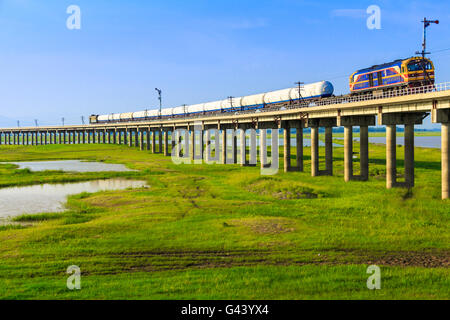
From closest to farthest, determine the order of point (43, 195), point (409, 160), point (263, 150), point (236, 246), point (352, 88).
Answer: point (236, 246), point (409, 160), point (43, 195), point (352, 88), point (263, 150)

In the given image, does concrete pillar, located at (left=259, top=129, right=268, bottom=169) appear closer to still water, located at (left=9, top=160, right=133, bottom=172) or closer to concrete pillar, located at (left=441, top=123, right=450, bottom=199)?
still water, located at (left=9, top=160, right=133, bottom=172)

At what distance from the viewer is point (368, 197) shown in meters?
35.2

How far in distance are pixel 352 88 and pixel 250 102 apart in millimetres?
28049

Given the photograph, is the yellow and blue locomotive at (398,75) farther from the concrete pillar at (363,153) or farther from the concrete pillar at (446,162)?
the concrete pillar at (446,162)

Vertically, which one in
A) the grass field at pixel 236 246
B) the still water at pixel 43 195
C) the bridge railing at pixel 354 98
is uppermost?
the bridge railing at pixel 354 98

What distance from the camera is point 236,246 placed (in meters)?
22.1

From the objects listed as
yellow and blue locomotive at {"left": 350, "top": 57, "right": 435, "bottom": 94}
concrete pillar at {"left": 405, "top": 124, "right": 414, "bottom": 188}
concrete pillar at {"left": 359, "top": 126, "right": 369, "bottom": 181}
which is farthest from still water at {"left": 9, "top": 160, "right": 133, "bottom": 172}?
concrete pillar at {"left": 405, "top": 124, "right": 414, "bottom": 188}

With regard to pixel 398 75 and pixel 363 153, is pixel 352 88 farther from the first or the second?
pixel 363 153

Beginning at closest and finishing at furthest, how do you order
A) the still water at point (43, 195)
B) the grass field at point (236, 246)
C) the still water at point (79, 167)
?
the grass field at point (236, 246), the still water at point (43, 195), the still water at point (79, 167)

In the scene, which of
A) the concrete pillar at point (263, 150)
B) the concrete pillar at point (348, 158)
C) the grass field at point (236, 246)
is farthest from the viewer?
the concrete pillar at point (263, 150)

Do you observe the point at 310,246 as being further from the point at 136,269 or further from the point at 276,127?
the point at 276,127

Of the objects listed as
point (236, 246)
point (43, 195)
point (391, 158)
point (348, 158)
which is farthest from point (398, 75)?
point (43, 195)

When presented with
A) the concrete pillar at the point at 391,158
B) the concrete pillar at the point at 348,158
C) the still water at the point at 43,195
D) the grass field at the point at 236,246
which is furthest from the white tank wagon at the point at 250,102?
the still water at the point at 43,195

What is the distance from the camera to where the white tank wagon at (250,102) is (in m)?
62.3
